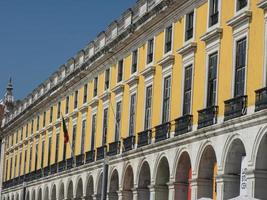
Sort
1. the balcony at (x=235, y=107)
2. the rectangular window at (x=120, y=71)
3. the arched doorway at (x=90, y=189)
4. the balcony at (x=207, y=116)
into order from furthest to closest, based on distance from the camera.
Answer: the arched doorway at (x=90, y=189)
the rectangular window at (x=120, y=71)
the balcony at (x=207, y=116)
the balcony at (x=235, y=107)

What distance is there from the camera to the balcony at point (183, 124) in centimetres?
3478

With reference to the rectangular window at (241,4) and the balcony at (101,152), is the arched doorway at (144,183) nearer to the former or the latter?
the balcony at (101,152)

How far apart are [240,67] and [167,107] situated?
8.39 m

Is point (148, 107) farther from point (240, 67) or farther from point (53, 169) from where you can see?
point (53, 169)

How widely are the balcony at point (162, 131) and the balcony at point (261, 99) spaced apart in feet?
30.4

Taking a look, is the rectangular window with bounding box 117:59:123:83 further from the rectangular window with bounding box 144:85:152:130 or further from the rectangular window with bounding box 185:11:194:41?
the rectangular window with bounding box 185:11:194:41

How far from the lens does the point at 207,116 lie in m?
32.8

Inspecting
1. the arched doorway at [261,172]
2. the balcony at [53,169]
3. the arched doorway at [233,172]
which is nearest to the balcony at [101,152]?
the balcony at [53,169]

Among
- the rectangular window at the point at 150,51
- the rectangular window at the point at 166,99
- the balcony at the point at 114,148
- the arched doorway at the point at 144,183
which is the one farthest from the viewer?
the balcony at the point at 114,148

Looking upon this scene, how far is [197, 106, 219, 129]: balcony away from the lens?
3206 centimetres

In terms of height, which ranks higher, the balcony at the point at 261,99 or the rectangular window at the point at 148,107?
the rectangular window at the point at 148,107

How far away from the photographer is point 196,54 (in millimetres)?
35031

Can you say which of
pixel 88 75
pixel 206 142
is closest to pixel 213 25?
pixel 206 142

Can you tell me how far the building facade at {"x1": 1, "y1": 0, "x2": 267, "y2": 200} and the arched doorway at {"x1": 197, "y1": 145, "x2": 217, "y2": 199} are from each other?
0.13 ft
